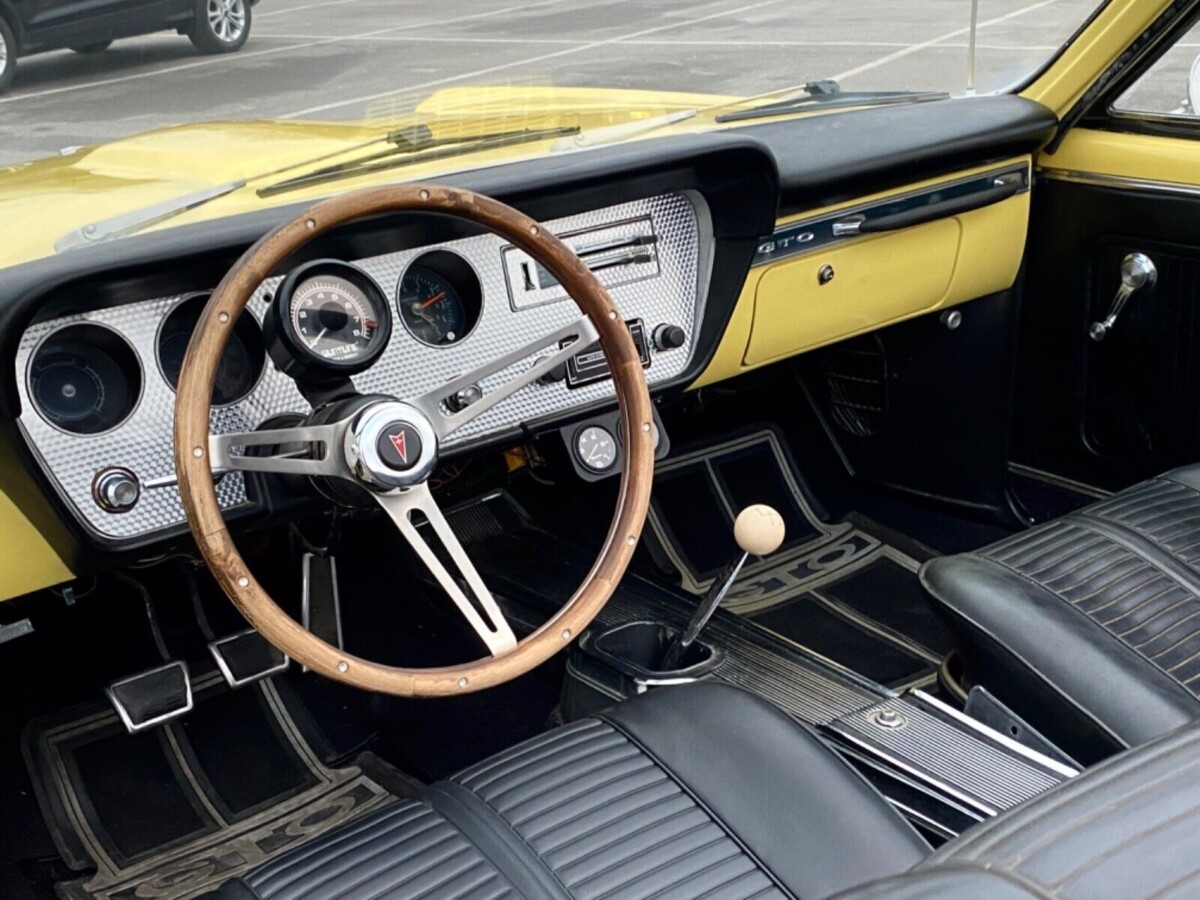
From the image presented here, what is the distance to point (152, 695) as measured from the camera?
2.33m

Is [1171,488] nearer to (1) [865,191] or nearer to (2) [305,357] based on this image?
(1) [865,191]

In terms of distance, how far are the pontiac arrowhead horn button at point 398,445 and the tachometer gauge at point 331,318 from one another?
16cm

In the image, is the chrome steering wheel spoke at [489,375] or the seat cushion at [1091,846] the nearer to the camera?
the seat cushion at [1091,846]

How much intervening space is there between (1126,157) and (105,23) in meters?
1.88

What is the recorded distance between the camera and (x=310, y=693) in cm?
276

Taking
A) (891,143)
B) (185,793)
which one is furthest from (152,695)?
(891,143)

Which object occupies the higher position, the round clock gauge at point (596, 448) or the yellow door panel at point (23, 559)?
the yellow door panel at point (23, 559)

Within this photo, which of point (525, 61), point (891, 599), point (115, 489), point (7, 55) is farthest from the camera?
point (891, 599)

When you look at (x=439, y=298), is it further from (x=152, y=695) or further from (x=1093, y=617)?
(x=1093, y=617)

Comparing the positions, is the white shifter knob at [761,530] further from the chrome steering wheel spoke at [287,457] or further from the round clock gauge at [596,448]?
the chrome steering wheel spoke at [287,457]

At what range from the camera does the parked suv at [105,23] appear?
4.91 feet

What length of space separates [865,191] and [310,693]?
140 centimetres

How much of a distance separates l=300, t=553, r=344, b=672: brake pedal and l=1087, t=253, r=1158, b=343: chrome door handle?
1573 mm

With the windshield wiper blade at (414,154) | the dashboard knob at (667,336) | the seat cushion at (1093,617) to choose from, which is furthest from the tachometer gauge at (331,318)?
the seat cushion at (1093,617)
